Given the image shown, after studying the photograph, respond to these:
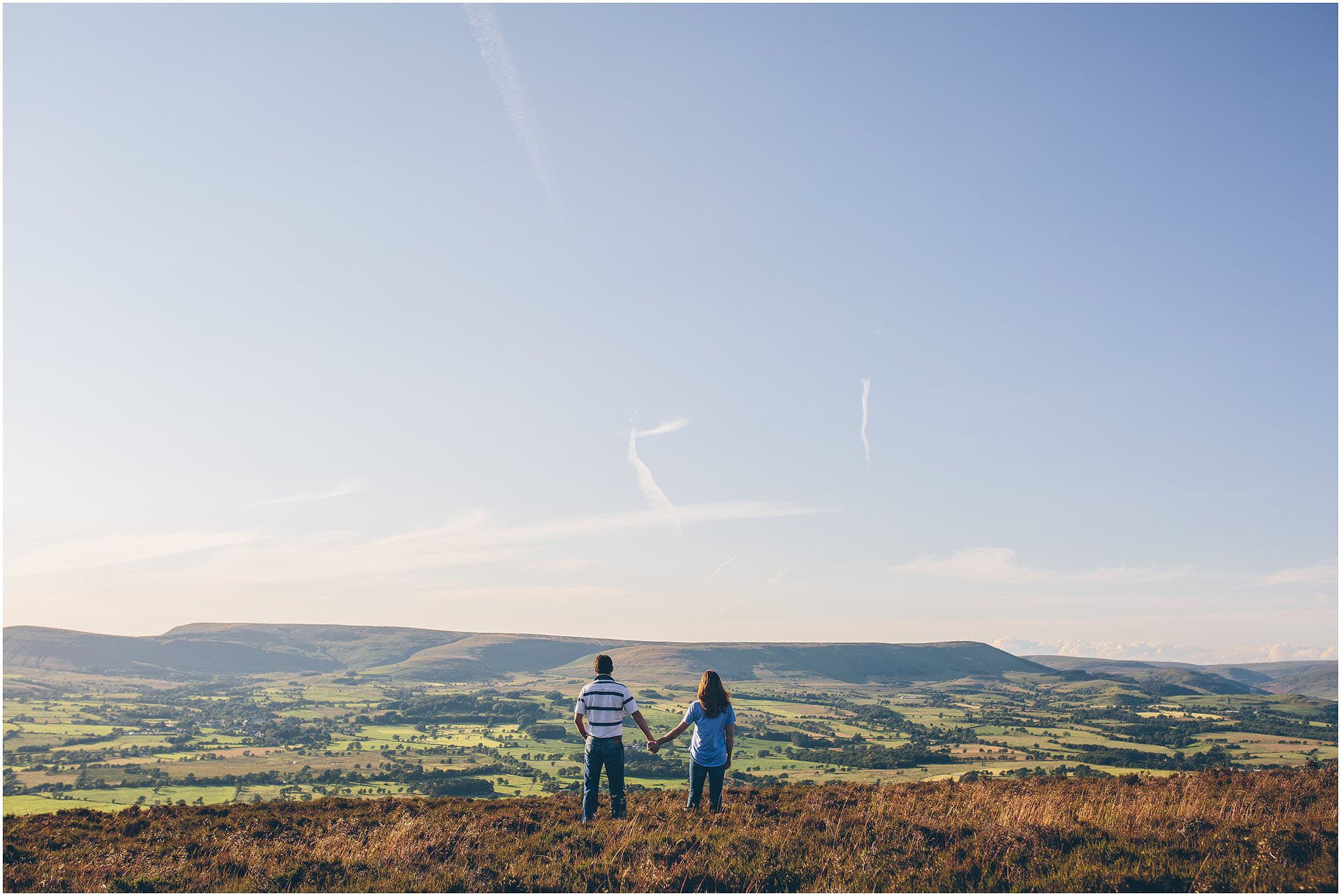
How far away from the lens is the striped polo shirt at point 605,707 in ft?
44.7

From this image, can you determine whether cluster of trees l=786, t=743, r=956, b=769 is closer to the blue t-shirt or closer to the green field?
the green field

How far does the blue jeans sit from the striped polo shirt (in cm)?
162

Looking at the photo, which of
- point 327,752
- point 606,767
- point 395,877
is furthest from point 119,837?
point 327,752

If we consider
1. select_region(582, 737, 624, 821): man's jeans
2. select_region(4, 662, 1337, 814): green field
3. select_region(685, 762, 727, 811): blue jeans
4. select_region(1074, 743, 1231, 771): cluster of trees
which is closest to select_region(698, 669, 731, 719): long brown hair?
select_region(685, 762, 727, 811): blue jeans

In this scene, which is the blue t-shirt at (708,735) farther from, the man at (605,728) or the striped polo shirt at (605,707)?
the striped polo shirt at (605,707)

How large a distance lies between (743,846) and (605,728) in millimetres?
3402

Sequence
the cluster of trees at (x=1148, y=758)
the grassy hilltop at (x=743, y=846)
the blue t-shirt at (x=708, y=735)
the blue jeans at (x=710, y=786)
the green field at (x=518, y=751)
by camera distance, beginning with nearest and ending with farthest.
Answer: the grassy hilltop at (x=743, y=846)
the blue t-shirt at (x=708, y=735)
the blue jeans at (x=710, y=786)
the cluster of trees at (x=1148, y=758)
the green field at (x=518, y=751)

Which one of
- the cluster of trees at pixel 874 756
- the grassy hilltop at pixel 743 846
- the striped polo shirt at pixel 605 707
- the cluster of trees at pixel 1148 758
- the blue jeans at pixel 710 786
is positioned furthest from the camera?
the cluster of trees at pixel 874 756

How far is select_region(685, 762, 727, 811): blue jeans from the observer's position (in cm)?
1402

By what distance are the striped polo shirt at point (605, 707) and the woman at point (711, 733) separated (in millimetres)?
826

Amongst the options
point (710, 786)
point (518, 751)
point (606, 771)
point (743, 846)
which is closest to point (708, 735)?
point (710, 786)

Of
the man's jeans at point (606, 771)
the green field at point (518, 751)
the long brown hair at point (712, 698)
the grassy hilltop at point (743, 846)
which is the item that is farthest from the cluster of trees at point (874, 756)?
the long brown hair at point (712, 698)

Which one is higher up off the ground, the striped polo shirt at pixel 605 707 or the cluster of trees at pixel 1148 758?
the striped polo shirt at pixel 605 707

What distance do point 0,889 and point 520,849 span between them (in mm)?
7215
